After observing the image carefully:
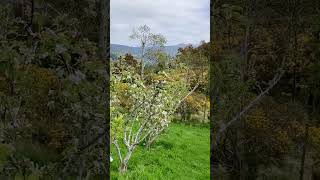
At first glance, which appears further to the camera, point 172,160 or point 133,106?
point 172,160

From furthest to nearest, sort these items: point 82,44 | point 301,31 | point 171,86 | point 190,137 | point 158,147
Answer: point 190,137 → point 158,147 → point 171,86 → point 301,31 → point 82,44

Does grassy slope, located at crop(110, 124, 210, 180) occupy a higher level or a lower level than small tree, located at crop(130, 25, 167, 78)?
lower

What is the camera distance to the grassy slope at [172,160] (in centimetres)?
574

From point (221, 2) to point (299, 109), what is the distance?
2.98ft

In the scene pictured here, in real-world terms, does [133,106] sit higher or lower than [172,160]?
higher

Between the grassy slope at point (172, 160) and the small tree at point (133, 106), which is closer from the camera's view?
the small tree at point (133, 106)

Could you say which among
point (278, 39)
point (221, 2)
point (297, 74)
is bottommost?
point (297, 74)

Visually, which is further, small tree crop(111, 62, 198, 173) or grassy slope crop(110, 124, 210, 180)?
grassy slope crop(110, 124, 210, 180)

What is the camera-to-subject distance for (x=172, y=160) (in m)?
6.77

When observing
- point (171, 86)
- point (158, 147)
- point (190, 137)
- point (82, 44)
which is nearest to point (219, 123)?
point (82, 44)

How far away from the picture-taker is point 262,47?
3057 millimetres

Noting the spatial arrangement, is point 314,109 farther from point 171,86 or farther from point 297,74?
point 171,86

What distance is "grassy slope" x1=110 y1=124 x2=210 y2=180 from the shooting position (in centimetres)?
574

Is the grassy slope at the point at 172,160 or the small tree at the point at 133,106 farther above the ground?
the small tree at the point at 133,106
